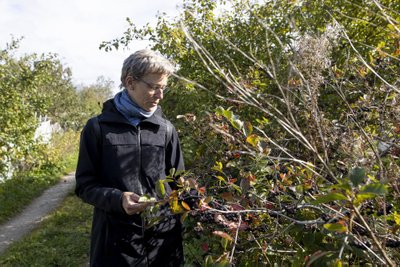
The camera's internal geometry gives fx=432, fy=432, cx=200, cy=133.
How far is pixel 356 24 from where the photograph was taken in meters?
4.34

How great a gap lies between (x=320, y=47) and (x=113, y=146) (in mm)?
1105

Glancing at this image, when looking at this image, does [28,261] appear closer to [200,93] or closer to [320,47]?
[200,93]

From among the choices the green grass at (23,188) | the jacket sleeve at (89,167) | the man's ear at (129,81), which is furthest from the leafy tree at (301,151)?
the green grass at (23,188)

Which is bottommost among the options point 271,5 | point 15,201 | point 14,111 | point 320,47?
point 15,201

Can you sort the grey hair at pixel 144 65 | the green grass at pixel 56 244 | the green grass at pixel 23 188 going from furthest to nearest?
the green grass at pixel 23 188 < the green grass at pixel 56 244 < the grey hair at pixel 144 65

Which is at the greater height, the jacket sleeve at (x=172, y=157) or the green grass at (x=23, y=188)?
the jacket sleeve at (x=172, y=157)

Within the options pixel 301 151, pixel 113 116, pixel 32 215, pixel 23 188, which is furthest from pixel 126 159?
pixel 23 188

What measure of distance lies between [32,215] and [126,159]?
277 inches

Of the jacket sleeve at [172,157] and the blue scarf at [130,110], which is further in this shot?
the jacket sleeve at [172,157]

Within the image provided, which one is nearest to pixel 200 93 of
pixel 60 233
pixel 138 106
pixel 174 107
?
pixel 174 107

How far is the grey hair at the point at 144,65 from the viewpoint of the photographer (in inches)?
82.8

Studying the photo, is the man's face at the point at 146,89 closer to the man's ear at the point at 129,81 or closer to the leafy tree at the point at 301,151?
the man's ear at the point at 129,81

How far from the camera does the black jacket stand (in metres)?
2.16

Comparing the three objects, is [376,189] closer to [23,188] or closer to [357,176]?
[357,176]
